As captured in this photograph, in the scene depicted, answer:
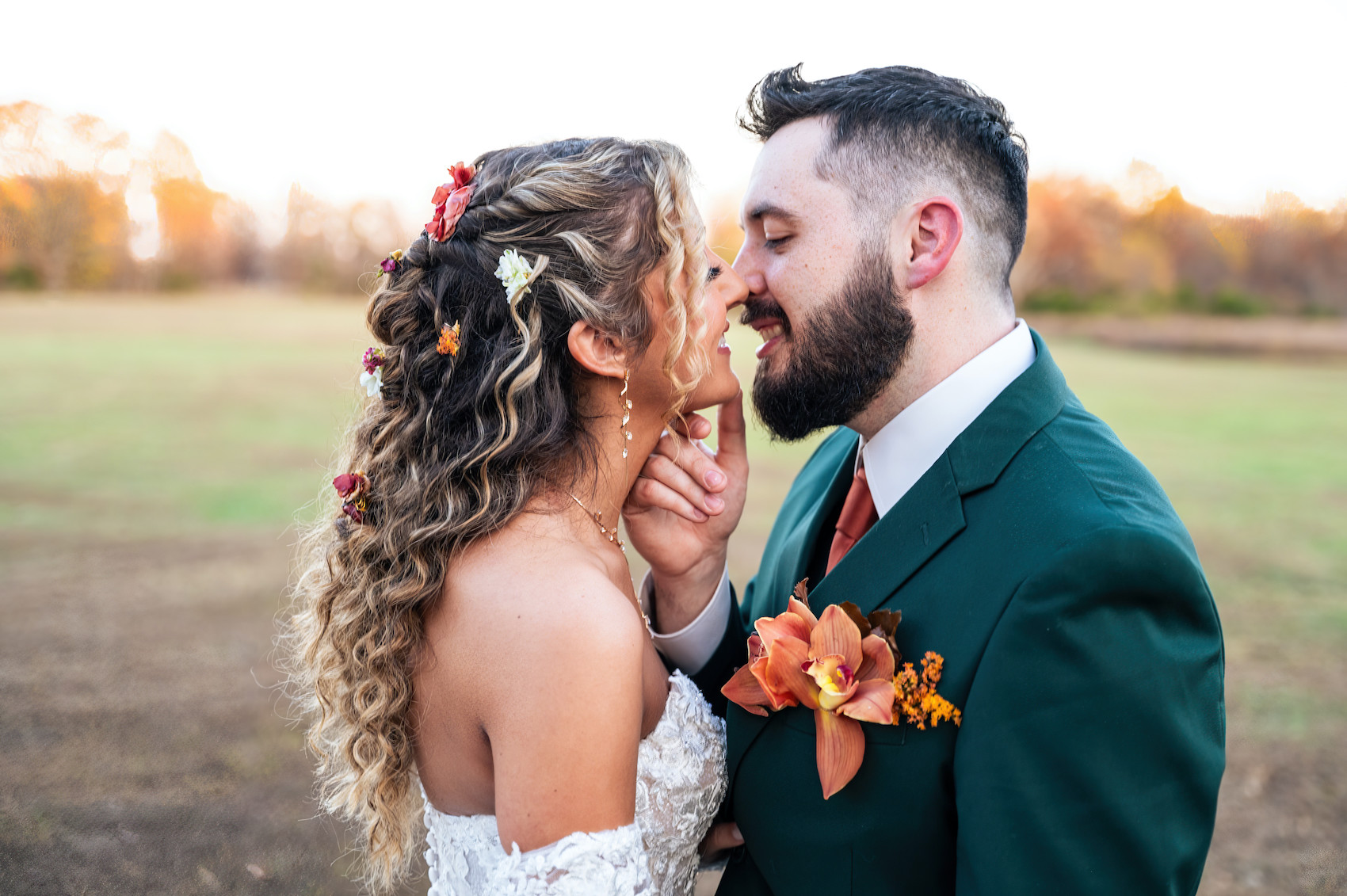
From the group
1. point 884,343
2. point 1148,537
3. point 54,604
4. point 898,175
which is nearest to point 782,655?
point 1148,537

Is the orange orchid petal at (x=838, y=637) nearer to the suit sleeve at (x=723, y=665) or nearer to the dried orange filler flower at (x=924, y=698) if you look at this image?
the dried orange filler flower at (x=924, y=698)

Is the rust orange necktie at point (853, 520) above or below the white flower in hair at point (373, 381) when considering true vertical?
below

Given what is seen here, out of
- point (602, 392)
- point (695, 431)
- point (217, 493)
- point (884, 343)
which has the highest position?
point (884, 343)

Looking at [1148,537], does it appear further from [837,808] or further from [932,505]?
[837,808]

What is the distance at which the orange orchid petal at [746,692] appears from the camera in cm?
234

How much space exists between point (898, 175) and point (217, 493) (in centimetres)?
1463

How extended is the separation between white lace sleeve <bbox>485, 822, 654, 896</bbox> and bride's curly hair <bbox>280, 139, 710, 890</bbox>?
1.86 feet

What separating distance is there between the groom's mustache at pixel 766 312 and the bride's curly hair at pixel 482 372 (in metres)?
0.41

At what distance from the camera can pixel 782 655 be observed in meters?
2.18

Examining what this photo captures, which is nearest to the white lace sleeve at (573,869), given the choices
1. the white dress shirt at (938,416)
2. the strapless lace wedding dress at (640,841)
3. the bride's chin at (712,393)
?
the strapless lace wedding dress at (640,841)

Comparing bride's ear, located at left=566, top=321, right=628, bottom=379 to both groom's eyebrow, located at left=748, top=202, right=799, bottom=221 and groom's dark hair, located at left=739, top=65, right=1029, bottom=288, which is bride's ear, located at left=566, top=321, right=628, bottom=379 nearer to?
groom's eyebrow, located at left=748, top=202, right=799, bottom=221

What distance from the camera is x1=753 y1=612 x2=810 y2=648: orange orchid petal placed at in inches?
87.1

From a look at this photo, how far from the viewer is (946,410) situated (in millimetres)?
2688

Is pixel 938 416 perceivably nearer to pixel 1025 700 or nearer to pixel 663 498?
pixel 663 498
